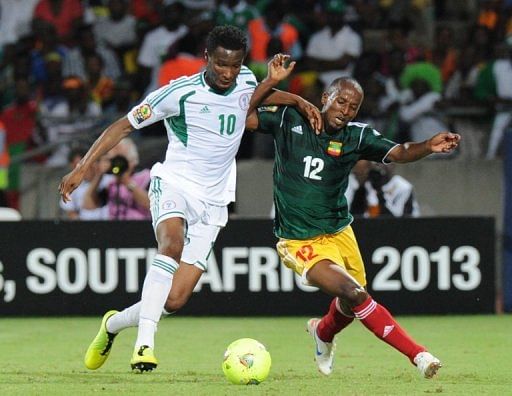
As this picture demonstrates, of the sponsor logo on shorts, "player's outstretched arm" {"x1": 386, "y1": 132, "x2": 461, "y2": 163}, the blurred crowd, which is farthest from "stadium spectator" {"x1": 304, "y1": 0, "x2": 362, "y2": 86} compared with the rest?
the sponsor logo on shorts

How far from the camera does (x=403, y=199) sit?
13.8 metres

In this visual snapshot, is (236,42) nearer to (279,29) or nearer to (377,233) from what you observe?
(377,233)

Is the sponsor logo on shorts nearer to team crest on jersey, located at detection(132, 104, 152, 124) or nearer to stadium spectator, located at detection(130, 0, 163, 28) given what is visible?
team crest on jersey, located at detection(132, 104, 152, 124)

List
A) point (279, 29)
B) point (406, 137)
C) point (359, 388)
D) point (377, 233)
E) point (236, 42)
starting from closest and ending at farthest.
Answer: point (359, 388) < point (236, 42) < point (377, 233) < point (406, 137) < point (279, 29)

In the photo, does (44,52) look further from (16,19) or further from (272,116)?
(272,116)

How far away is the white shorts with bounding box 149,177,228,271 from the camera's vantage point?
8852mm

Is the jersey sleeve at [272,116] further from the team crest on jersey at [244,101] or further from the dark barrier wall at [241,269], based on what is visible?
the dark barrier wall at [241,269]

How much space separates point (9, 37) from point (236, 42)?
10.3 m

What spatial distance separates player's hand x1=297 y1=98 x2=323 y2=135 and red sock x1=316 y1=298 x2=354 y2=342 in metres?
1.20

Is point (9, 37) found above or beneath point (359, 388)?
above

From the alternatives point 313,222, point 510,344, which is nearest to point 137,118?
point 313,222

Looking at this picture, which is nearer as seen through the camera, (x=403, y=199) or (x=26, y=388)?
(x=26, y=388)

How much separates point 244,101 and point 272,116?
0.28 meters

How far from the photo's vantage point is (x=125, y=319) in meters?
8.74
